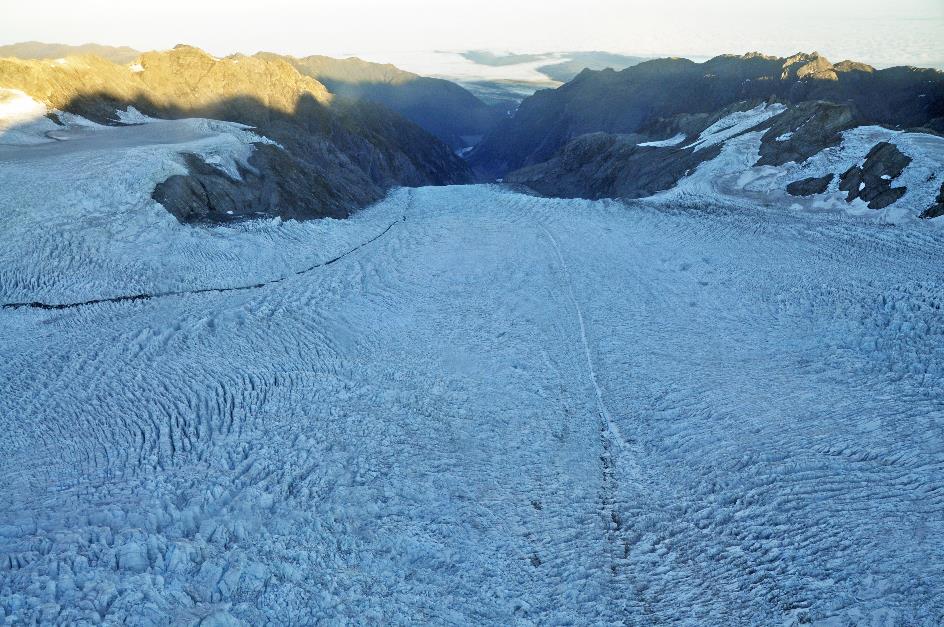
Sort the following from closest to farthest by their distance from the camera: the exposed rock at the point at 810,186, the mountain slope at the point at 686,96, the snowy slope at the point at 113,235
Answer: the snowy slope at the point at 113,235, the exposed rock at the point at 810,186, the mountain slope at the point at 686,96

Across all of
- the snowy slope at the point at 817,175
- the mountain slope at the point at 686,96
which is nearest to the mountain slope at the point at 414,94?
the mountain slope at the point at 686,96

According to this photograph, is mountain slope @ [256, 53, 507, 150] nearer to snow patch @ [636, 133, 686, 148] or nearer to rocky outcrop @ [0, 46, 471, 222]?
rocky outcrop @ [0, 46, 471, 222]

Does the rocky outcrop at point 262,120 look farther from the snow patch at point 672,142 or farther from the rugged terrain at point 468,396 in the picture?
the snow patch at point 672,142

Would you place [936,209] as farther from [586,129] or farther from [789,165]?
[586,129]

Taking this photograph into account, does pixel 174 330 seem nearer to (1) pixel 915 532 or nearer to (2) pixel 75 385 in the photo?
(2) pixel 75 385

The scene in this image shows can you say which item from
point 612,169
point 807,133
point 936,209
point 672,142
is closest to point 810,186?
point 807,133

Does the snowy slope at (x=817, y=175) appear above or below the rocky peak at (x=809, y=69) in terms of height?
below

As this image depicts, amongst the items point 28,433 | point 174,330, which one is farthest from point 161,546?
point 174,330
